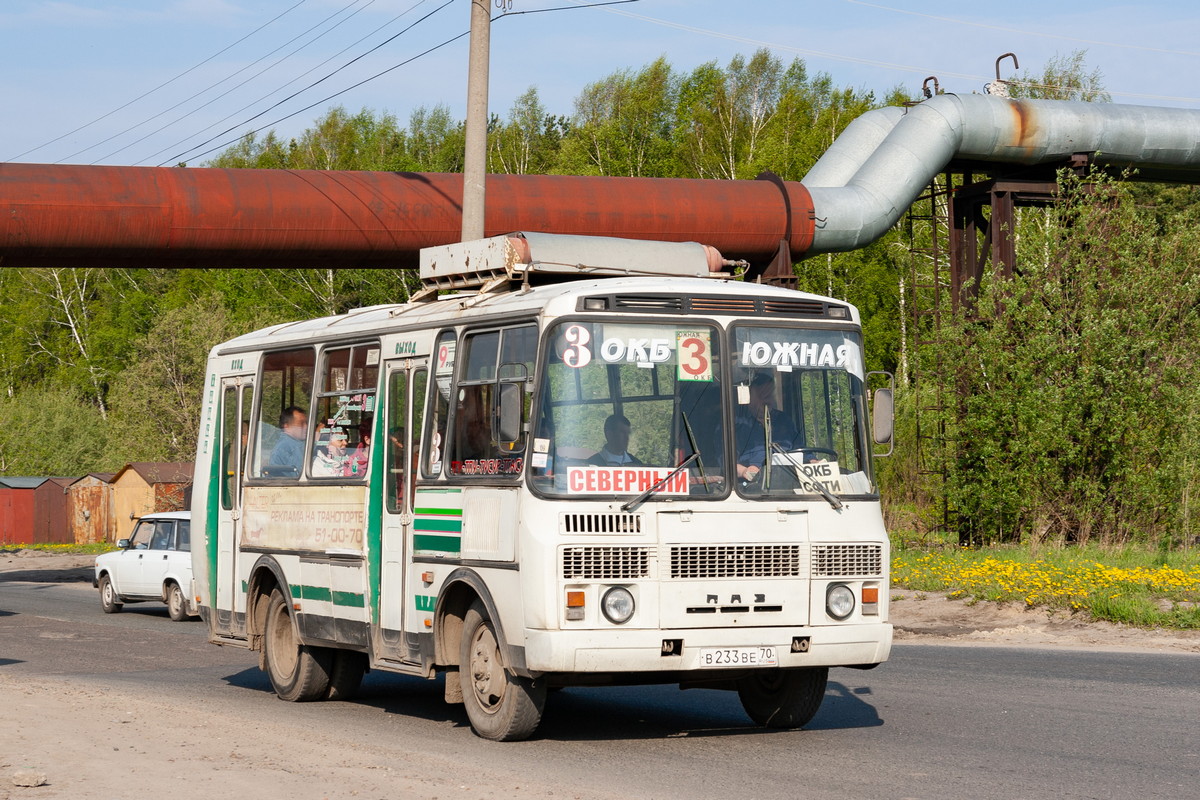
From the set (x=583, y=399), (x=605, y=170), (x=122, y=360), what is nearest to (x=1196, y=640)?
(x=583, y=399)

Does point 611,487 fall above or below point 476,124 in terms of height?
below

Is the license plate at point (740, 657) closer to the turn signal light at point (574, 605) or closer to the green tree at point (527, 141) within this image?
the turn signal light at point (574, 605)

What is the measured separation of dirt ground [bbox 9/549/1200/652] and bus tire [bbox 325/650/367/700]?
25.0ft

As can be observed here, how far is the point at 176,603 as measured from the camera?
24.3 m

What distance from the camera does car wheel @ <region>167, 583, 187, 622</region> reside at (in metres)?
24.1

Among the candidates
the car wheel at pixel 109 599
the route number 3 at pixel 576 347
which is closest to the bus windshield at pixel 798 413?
the route number 3 at pixel 576 347

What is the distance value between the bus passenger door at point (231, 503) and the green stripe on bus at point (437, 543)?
136 inches

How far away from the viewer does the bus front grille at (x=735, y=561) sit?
9703 mm

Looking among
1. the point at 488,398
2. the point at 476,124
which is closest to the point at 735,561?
the point at 488,398

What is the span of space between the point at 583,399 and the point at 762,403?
4.01ft

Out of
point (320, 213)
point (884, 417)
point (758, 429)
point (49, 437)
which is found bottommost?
point (758, 429)

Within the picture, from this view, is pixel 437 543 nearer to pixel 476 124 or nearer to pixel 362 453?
pixel 362 453

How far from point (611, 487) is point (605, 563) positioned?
0.47m

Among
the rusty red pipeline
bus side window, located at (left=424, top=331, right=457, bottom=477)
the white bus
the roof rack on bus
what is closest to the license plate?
the white bus
